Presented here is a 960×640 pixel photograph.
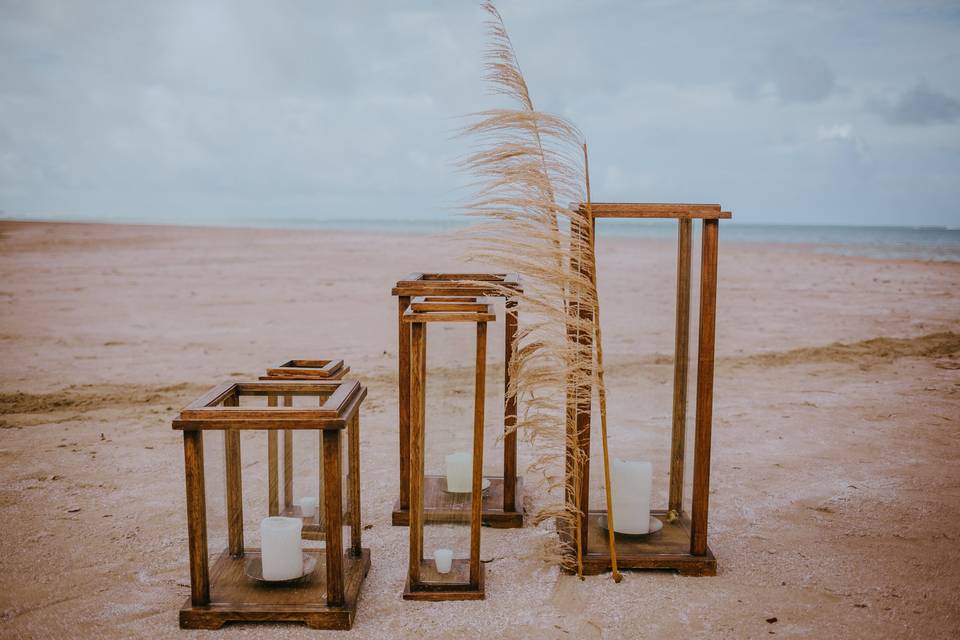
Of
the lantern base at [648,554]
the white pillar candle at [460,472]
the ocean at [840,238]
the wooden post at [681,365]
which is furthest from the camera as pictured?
the ocean at [840,238]

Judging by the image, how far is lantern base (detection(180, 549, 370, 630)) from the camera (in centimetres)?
312

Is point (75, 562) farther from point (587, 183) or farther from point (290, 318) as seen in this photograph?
point (290, 318)

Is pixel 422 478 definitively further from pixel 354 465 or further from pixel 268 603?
pixel 268 603

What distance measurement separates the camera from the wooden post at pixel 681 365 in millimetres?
3773

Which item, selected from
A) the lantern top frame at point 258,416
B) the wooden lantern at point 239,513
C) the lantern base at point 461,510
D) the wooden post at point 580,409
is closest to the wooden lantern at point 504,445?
the lantern base at point 461,510

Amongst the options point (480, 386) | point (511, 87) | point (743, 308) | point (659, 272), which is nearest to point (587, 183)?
point (511, 87)

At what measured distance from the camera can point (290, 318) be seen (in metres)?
11.8

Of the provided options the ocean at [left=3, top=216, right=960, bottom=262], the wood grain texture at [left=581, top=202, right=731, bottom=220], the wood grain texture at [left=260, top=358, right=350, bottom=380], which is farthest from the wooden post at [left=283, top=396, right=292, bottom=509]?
the ocean at [left=3, top=216, right=960, bottom=262]

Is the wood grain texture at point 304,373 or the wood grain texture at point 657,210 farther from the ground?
the wood grain texture at point 657,210

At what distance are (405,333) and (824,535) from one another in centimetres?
278

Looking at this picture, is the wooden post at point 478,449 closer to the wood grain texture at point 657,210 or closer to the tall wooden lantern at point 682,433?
the tall wooden lantern at point 682,433

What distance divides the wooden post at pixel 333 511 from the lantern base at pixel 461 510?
45.8 inches

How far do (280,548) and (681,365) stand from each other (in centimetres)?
235

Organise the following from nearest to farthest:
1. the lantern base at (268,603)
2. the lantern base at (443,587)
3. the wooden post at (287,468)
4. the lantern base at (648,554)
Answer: the lantern base at (268,603) < the lantern base at (443,587) < the lantern base at (648,554) < the wooden post at (287,468)
